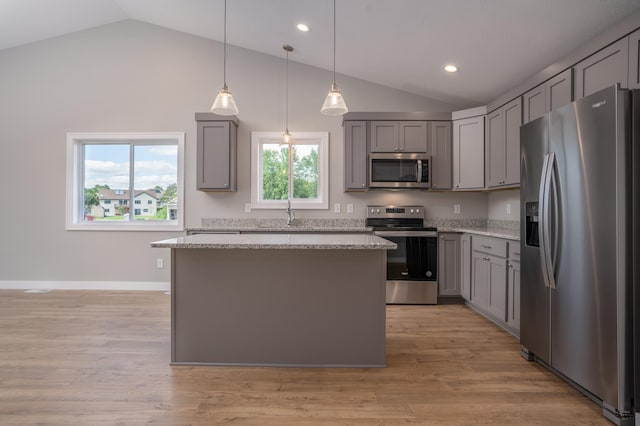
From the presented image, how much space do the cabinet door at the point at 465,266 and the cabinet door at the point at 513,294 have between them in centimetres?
85

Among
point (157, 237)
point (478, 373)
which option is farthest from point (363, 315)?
point (157, 237)

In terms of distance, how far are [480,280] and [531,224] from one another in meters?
1.40

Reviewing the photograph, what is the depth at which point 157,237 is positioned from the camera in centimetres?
482

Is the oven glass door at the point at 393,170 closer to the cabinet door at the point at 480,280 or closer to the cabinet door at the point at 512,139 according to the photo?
the cabinet door at the point at 512,139

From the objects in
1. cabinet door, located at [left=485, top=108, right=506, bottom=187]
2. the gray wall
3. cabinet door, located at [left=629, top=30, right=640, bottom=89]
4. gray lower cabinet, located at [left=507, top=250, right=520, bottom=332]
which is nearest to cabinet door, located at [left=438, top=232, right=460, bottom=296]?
cabinet door, located at [left=485, top=108, right=506, bottom=187]

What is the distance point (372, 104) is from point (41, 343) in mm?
4464

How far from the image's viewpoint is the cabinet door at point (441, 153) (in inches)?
172

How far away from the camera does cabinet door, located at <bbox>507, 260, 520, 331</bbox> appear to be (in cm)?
298

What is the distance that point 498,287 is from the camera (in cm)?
331

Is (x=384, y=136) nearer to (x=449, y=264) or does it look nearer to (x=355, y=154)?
(x=355, y=154)

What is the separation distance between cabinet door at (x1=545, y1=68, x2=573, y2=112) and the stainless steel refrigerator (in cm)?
64

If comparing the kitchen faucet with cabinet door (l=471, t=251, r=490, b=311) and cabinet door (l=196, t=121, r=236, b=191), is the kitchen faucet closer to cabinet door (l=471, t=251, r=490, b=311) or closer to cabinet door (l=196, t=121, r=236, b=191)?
cabinet door (l=196, t=121, r=236, b=191)

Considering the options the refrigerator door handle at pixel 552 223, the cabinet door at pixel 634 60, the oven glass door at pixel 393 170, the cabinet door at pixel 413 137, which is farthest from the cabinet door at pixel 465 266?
the cabinet door at pixel 634 60

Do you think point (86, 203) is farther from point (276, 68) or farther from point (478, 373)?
point (478, 373)
